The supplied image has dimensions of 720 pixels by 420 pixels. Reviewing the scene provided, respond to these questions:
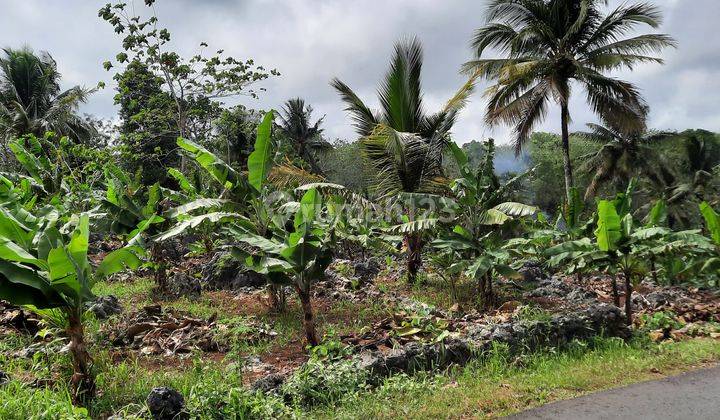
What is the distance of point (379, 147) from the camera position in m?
10.4

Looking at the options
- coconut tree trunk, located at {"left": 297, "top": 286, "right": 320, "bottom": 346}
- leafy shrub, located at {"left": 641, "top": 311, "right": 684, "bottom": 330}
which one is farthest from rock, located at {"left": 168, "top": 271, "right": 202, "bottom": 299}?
leafy shrub, located at {"left": 641, "top": 311, "right": 684, "bottom": 330}

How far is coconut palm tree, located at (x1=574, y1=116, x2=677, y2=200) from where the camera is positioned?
28.2m

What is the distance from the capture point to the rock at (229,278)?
375 inches

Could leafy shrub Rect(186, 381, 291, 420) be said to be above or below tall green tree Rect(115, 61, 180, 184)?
below

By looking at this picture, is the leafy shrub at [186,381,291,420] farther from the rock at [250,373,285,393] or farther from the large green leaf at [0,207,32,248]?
the large green leaf at [0,207,32,248]

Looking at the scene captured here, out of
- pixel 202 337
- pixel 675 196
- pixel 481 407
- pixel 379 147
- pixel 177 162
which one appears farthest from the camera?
pixel 675 196

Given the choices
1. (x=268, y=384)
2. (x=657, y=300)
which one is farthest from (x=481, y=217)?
(x=268, y=384)

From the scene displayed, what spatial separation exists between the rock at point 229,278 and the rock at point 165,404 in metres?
5.75

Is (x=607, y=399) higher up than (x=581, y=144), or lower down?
lower down

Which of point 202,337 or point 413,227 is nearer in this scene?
point 202,337

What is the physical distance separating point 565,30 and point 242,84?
1038cm

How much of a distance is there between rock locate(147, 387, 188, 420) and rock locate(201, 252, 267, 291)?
226 inches

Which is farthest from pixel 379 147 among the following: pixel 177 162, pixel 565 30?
pixel 177 162

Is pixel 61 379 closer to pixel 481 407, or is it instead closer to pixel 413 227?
pixel 481 407
